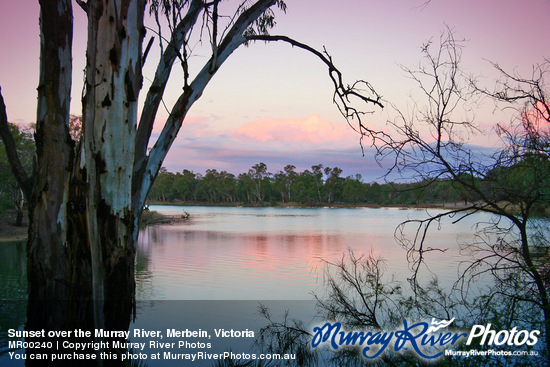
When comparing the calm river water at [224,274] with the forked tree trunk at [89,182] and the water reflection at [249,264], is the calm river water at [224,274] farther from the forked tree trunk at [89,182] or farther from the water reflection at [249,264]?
the forked tree trunk at [89,182]

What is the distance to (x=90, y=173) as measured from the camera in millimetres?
2289

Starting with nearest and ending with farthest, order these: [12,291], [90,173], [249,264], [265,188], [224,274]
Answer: [90,173]
[12,291]
[224,274]
[249,264]
[265,188]

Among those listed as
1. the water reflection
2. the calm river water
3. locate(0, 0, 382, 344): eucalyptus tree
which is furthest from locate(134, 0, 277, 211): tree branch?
the water reflection

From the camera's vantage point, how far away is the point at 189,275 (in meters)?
10.9

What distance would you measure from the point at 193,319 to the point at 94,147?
5235mm

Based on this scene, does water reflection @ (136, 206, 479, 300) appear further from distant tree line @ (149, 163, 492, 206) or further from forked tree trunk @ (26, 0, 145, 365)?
distant tree line @ (149, 163, 492, 206)

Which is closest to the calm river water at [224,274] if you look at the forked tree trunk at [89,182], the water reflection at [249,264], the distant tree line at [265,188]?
the water reflection at [249,264]

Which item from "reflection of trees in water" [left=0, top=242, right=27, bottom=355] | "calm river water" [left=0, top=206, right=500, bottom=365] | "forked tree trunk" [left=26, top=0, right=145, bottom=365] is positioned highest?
"forked tree trunk" [left=26, top=0, right=145, bottom=365]

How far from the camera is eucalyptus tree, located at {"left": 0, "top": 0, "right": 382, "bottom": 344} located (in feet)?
7.61

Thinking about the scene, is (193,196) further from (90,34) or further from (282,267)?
(90,34)

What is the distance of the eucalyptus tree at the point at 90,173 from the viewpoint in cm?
232

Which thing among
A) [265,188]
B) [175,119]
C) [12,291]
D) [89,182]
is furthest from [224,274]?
[265,188]

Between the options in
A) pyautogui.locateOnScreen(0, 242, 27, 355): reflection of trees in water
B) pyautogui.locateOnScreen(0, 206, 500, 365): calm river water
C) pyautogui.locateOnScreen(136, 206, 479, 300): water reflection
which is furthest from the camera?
pyautogui.locateOnScreen(136, 206, 479, 300): water reflection

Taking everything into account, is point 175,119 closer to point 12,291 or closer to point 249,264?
point 12,291
